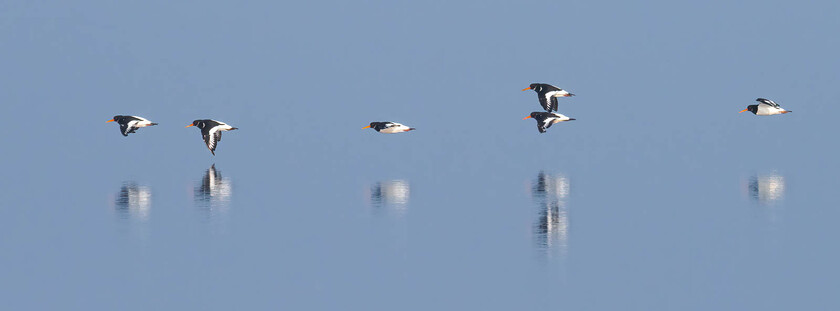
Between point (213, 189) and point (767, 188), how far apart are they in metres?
16.3

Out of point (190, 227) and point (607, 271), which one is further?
point (190, 227)

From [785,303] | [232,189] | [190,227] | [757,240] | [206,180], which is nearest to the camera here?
[785,303]

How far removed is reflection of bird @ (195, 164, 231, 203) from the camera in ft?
136

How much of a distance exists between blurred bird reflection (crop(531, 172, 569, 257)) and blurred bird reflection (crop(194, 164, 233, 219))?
8.41 m

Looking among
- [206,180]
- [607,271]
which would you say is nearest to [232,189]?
[206,180]

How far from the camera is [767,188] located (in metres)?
43.1

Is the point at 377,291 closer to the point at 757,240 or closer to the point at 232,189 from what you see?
the point at 757,240

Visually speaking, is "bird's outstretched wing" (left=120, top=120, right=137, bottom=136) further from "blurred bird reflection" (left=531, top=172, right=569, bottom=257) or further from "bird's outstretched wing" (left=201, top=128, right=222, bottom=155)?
"blurred bird reflection" (left=531, top=172, right=569, bottom=257)

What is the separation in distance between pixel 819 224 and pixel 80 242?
17.6 metres

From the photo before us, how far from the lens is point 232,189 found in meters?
43.7

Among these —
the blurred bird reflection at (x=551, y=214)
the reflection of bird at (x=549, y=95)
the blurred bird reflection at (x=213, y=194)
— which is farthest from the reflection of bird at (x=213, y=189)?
the reflection of bird at (x=549, y=95)

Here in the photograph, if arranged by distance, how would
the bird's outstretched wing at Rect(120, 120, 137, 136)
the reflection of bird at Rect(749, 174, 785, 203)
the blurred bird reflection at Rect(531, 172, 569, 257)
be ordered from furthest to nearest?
the bird's outstretched wing at Rect(120, 120, 137, 136) < the reflection of bird at Rect(749, 174, 785, 203) < the blurred bird reflection at Rect(531, 172, 569, 257)

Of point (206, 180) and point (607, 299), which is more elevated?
point (206, 180)

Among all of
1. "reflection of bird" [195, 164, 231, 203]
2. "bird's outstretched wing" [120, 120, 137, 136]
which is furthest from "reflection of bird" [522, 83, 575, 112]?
"bird's outstretched wing" [120, 120, 137, 136]
